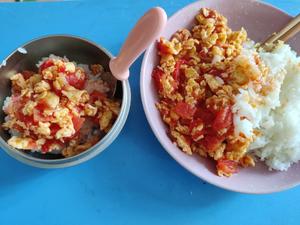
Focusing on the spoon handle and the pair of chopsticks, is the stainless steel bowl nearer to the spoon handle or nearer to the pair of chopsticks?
the spoon handle

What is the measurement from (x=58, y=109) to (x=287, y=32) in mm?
562

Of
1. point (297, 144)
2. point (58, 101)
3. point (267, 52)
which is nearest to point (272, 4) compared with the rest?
point (267, 52)

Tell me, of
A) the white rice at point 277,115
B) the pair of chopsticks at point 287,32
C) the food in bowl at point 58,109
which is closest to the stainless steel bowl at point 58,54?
the food in bowl at point 58,109

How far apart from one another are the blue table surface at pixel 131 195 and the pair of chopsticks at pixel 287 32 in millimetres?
351

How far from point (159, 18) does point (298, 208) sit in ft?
1.88

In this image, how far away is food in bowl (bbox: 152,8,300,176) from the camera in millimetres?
865

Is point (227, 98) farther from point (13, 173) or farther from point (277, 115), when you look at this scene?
point (13, 173)

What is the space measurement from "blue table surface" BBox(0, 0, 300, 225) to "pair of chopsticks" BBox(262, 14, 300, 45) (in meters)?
0.35

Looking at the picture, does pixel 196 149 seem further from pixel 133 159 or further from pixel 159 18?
pixel 159 18

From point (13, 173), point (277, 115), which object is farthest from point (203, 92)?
point (13, 173)

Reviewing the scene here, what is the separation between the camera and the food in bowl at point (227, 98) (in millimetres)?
865

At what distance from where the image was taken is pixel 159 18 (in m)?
0.66

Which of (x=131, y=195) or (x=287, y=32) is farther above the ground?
(x=287, y=32)

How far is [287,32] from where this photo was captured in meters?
0.95
